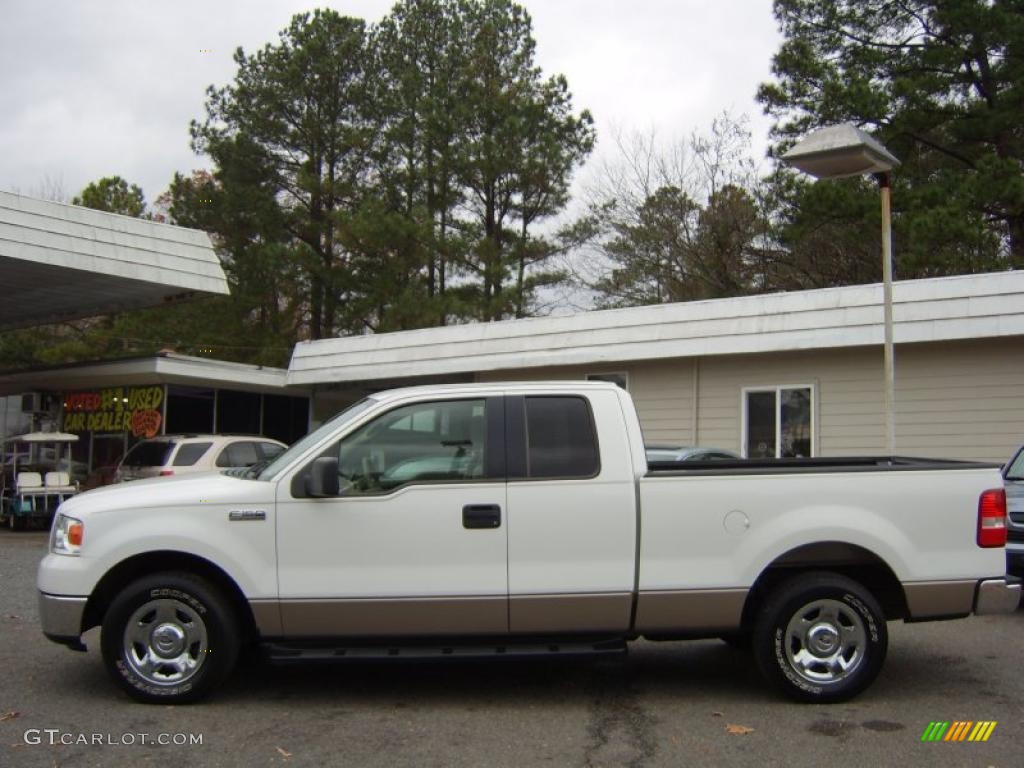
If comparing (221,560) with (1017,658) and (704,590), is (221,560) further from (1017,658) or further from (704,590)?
(1017,658)

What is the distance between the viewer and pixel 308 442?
19.9 ft

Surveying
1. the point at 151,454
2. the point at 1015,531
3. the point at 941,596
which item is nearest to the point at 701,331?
the point at 1015,531

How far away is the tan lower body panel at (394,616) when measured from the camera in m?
5.67

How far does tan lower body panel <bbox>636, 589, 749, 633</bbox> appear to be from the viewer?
18.9 feet

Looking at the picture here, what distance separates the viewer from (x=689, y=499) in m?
5.76

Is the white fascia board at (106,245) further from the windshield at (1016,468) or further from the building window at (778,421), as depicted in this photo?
the windshield at (1016,468)

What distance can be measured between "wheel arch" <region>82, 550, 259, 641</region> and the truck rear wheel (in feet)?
10.0

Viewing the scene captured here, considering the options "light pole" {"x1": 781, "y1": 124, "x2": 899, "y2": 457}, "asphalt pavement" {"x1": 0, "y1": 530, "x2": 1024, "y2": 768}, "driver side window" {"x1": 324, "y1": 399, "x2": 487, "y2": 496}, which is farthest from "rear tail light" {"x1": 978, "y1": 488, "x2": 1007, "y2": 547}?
"light pole" {"x1": 781, "y1": 124, "x2": 899, "y2": 457}

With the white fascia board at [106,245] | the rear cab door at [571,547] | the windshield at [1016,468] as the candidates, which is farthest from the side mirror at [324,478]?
the white fascia board at [106,245]

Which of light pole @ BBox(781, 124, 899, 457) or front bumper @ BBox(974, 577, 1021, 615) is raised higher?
light pole @ BBox(781, 124, 899, 457)

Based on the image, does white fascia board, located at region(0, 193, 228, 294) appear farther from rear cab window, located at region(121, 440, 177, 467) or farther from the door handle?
the door handle

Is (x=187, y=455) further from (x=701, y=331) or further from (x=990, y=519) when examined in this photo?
(x=990, y=519)

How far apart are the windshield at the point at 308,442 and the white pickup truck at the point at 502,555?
0.04m

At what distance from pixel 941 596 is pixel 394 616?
3.24 meters
